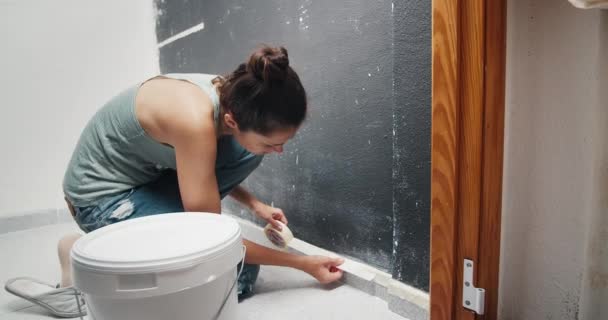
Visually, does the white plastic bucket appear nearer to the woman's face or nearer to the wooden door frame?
the woman's face

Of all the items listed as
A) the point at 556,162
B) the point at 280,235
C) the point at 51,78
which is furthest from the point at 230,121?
the point at 51,78

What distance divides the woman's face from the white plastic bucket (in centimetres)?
24

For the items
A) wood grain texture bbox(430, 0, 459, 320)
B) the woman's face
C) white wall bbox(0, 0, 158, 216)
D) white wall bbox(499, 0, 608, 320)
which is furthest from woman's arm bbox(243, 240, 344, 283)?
white wall bbox(0, 0, 158, 216)

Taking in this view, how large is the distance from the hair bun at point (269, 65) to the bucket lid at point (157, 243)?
33cm

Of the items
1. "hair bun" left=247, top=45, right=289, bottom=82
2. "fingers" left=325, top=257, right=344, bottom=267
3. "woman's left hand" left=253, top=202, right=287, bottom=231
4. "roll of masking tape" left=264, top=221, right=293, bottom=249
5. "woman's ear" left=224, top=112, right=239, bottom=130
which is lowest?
"fingers" left=325, top=257, right=344, bottom=267

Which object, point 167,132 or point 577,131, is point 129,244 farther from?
point 577,131

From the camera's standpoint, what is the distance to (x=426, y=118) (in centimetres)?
88

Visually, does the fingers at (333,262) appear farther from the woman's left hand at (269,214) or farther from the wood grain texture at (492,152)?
the wood grain texture at (492,152)

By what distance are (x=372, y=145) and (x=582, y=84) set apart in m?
0.52

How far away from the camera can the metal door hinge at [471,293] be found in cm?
77

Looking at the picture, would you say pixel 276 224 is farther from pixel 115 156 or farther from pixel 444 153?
pixel 444 153

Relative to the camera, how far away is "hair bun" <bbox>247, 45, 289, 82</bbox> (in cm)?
88

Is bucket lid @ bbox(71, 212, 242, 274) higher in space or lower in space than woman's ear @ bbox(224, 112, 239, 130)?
lower

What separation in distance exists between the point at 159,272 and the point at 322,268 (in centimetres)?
60
